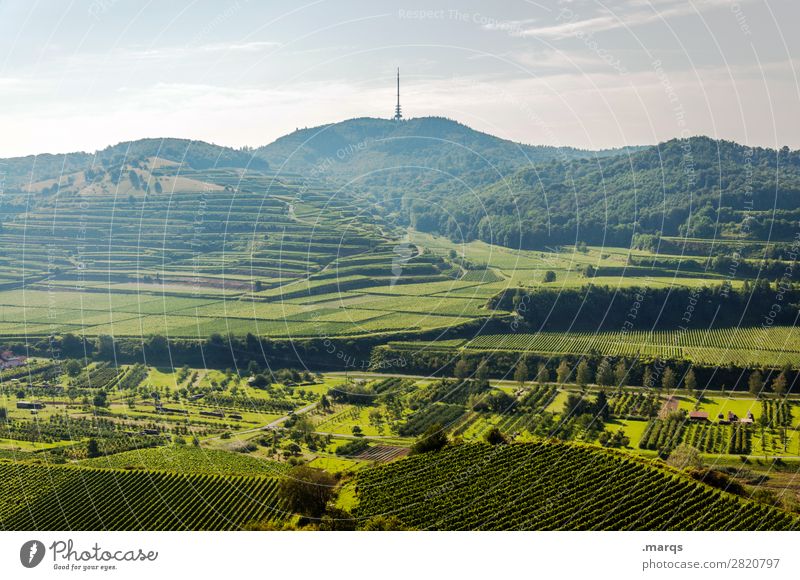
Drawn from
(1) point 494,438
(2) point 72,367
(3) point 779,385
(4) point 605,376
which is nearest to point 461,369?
(4) point 605,376

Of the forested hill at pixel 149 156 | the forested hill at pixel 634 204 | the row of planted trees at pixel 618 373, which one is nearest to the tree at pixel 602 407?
the row of planted trees at pixel 618 373

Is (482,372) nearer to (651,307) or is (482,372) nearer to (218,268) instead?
(651,307)

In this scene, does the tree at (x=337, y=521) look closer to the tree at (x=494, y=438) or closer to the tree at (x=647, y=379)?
the tree at (x=494, y=438)

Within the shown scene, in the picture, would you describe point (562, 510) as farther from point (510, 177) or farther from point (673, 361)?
point (510, 177)

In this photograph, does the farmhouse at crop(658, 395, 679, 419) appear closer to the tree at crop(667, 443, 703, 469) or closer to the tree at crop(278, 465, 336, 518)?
the tree at crop(667, 443, 703, 469)

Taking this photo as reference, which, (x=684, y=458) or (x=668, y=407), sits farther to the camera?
(x=668, y=407)

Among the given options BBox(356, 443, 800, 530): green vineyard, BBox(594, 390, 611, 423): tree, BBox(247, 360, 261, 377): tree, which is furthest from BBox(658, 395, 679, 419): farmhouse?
BBox(247, 360, 261, 377): tree
